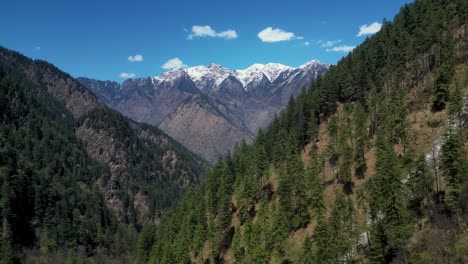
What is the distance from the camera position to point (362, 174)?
101 m

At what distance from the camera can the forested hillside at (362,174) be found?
216ft

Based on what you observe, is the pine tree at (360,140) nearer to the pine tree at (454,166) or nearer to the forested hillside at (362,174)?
the forested hillside at (362,174)

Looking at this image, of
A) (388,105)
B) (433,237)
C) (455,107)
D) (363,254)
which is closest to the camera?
(433,237)

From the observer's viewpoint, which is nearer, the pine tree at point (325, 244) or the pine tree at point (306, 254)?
the pine tree at point (325, 244)

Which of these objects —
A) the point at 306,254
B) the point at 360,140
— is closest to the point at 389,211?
the point at 306,254

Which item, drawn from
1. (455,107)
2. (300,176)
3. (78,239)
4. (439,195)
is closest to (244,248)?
(300,176)

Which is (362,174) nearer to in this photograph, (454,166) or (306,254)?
(306,254)

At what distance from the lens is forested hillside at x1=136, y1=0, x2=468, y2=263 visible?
65.9 meters

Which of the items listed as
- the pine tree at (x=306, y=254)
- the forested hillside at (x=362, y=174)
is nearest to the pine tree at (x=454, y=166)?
the forested hillside at (x=362, y=174)

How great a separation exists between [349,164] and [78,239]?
133 m

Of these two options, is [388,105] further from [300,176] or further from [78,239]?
[78,239]

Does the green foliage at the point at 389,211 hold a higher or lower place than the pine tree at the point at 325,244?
higher

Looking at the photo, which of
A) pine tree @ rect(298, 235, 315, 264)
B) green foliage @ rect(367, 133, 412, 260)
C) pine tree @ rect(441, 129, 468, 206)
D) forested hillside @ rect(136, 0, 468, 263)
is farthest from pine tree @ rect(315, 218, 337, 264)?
pine tree @ rect(441, 129, 468, 206)

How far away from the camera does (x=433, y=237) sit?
183ft
